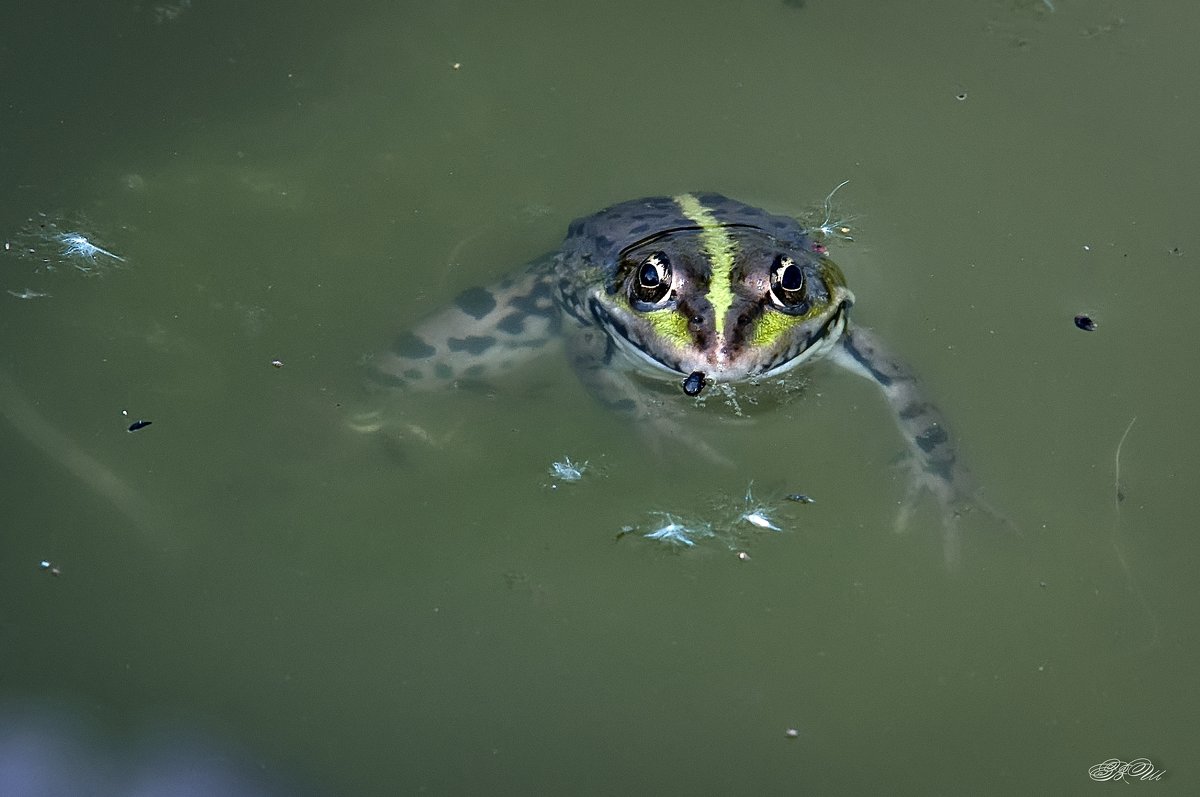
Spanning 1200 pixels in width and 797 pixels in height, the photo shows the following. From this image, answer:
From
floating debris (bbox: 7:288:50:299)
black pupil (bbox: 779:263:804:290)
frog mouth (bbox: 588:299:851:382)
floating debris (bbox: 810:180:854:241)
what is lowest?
floating debris (bbox: 7:288:50:299)

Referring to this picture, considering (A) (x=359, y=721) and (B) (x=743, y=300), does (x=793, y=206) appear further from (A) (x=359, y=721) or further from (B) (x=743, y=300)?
(A) (x=359, y=721)

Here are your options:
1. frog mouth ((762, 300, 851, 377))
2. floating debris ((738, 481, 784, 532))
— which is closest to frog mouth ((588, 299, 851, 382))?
frog mouth ((762, 300, 851, 377))

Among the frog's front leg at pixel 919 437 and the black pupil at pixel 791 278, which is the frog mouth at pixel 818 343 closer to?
the frog's front leg at pixel 919 437

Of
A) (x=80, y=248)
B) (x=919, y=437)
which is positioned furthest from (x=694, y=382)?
(x=80, y=248)

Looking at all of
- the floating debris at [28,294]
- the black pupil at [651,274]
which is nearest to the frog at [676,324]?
the black pupil at [651,274]


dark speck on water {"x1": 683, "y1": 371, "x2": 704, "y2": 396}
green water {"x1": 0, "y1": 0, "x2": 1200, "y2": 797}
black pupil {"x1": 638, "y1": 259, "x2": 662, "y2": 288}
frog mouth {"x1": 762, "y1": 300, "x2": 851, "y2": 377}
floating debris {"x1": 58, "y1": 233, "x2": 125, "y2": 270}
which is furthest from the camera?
floating debris {"x1": 58, "y1": 233, "x2": 125, "y2": 270}

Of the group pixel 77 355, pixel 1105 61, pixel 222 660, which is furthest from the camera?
pixel 1105 61

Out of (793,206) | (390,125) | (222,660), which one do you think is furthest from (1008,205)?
(222,660)

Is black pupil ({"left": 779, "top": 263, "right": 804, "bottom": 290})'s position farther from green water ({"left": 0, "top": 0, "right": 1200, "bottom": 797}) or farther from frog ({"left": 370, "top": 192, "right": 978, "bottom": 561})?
green water ({"left": 0, "top": 0, "right": 1200, "bottom": 797})
